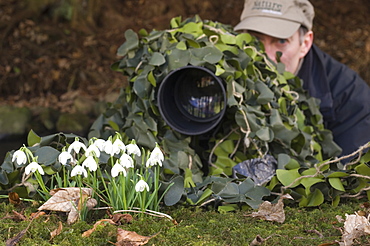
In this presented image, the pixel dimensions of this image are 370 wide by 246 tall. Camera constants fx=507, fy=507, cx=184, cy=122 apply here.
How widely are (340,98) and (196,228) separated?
1.91 meters

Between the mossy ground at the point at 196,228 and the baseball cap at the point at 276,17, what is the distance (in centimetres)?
135

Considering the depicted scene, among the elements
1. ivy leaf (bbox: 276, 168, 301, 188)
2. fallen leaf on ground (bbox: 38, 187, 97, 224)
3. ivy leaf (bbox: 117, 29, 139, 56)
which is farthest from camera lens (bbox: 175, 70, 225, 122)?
fallen leaf on ground (bbox: 38, 187, 97, 224)

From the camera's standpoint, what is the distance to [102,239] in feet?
5.08

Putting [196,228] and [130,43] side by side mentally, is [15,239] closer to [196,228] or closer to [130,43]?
[196,228]

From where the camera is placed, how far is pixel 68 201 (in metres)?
1.75

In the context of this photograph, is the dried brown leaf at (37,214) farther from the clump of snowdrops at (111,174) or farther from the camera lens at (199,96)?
the camera lens at (199,96)

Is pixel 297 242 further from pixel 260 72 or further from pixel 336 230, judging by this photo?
pixel 260 72

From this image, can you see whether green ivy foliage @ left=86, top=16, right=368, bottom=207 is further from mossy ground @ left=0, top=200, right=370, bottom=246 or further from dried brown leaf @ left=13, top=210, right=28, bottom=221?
dried brown leaf @ left=13, top=210, right=28, bottom=221

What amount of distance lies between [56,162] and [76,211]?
0.95 ft

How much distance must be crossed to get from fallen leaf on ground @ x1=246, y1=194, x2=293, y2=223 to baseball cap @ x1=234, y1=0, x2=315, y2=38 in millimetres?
1356

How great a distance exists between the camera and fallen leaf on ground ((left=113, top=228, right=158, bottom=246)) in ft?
4.90

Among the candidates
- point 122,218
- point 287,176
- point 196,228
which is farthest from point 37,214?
point 287,176

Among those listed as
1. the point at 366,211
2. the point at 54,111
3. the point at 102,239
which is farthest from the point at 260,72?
the point at 54,111

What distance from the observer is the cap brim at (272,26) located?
293 centimetres
